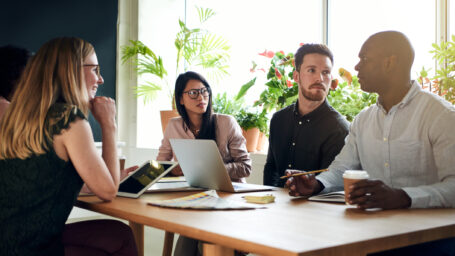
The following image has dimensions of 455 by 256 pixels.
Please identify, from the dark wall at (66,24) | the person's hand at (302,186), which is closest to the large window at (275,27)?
the dark wall at (66,24)

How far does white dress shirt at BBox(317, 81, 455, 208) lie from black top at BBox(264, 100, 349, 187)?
2.17 feet

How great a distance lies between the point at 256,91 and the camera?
4895 millimetres

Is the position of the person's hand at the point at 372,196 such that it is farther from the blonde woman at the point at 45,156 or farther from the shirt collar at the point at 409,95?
the blonde woman at the point at 45,156

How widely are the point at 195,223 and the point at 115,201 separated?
0.63 metres

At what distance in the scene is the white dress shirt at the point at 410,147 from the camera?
1.78 meters

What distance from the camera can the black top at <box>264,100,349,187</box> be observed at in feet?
9.54

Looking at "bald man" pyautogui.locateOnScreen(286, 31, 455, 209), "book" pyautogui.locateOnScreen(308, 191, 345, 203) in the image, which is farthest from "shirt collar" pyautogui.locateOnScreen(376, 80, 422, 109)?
"book" pyautogui.locateOnScreen(308, 191, 345, 203)

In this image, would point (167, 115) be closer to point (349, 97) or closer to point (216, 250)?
point (349, 97)

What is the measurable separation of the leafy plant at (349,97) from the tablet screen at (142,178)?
185 cm

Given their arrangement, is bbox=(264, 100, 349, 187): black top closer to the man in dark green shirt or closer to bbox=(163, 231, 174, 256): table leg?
the man in dark green shirt

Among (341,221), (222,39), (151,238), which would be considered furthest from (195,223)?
(222,39)

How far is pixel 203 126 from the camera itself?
3268 mm

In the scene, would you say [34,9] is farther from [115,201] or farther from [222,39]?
[115,201]

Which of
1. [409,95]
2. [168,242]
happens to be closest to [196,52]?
[168,242]
